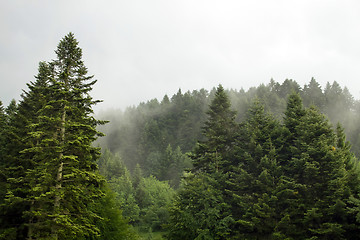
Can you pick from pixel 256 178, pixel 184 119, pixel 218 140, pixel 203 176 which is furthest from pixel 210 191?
pixel 184 119

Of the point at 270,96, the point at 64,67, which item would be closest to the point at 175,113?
the point at 270,96

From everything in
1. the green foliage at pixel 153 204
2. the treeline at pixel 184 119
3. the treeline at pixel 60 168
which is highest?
the treeline at pixel 184 119

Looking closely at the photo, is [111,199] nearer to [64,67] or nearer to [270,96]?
[64,67]

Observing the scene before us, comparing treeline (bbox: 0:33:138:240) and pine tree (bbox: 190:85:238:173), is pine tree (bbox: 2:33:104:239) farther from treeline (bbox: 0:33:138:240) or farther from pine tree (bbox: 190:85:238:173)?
pine tree (bbox: 190:85:238:173)

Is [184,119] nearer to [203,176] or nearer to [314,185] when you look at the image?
[203,176]

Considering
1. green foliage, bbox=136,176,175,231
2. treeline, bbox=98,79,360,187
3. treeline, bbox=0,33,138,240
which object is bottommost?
green foliage, bbox=136,176,175,231

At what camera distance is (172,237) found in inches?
1112

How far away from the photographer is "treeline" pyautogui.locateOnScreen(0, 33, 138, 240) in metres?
16.0

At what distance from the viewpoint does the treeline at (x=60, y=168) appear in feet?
52.5

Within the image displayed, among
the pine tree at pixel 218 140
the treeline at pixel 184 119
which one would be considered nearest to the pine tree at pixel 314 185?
the pine tree at pixel 218 140

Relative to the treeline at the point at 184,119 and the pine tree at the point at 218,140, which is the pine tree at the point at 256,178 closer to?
the pine tree at the point at 218,140

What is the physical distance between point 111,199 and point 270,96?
8505 centimetres

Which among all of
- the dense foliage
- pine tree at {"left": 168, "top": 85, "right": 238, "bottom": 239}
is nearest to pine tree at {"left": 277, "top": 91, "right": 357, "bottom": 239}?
the dense foliage

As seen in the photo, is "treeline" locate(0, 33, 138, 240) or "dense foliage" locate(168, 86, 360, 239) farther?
"dense foliage" locate(168, 86, 360, 239)
